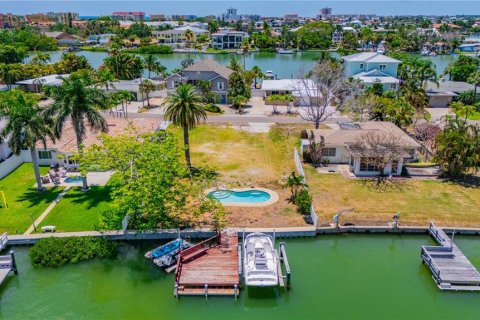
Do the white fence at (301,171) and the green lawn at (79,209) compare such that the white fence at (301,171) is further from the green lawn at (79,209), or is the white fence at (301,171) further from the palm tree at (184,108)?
the green lawn at (79,209)

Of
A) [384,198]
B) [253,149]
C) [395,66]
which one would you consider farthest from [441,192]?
[395,66]

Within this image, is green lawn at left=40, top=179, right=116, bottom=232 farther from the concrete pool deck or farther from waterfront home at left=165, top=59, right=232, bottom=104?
waterfront home at left=165, top=59, right=232, bottom=104

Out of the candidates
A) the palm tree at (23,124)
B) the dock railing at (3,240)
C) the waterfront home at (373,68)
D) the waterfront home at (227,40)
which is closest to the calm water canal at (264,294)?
the dock railing at (3,240)

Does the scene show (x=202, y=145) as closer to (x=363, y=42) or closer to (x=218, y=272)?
(x=218, y=272)

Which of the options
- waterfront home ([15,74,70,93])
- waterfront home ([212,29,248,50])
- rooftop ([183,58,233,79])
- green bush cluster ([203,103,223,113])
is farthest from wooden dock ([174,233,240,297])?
waterfront home ([212,29,248,50])

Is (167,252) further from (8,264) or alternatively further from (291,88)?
(291,88)

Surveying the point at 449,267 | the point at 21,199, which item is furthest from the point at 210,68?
the point at 449,267
